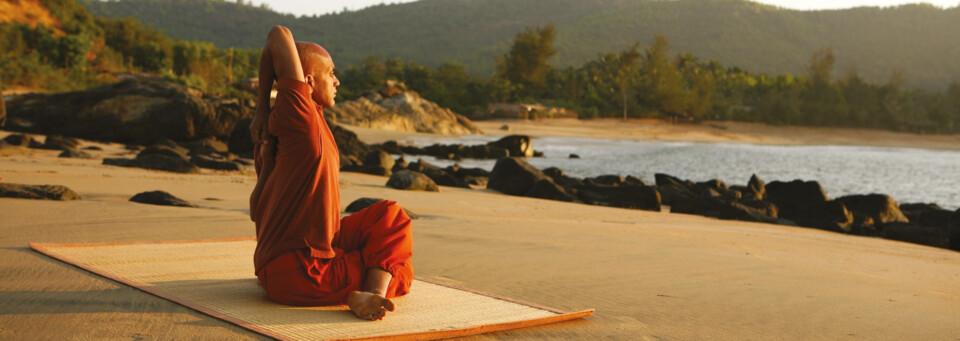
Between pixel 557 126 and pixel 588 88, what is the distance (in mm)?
13987

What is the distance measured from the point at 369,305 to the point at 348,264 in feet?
1.08

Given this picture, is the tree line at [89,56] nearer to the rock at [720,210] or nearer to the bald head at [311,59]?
the rock at [720,210]

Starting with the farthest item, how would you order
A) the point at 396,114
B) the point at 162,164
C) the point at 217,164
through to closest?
the point at 396,114 < the point at 217,164 < the point at 162,164

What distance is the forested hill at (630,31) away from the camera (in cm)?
10825

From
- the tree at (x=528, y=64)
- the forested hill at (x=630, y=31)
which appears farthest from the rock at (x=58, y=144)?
the forested hill at (x=630, y=31)

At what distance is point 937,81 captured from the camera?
10244 centimetres

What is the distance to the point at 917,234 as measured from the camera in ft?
32.4

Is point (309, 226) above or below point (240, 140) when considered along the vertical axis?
above

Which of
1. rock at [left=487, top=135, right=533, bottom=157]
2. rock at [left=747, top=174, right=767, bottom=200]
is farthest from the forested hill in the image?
rock at [left=747, top=174, right=767, bottom=200]

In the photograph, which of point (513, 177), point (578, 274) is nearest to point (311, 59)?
point (578, 274)

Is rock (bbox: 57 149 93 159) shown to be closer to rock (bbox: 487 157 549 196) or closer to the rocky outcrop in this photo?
rock (bbox: 487 157 549 196)

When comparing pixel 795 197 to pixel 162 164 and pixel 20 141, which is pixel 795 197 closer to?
pixel 162 164

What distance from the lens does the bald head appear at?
10.8ft

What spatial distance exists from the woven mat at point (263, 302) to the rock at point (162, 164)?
625 centimetres
